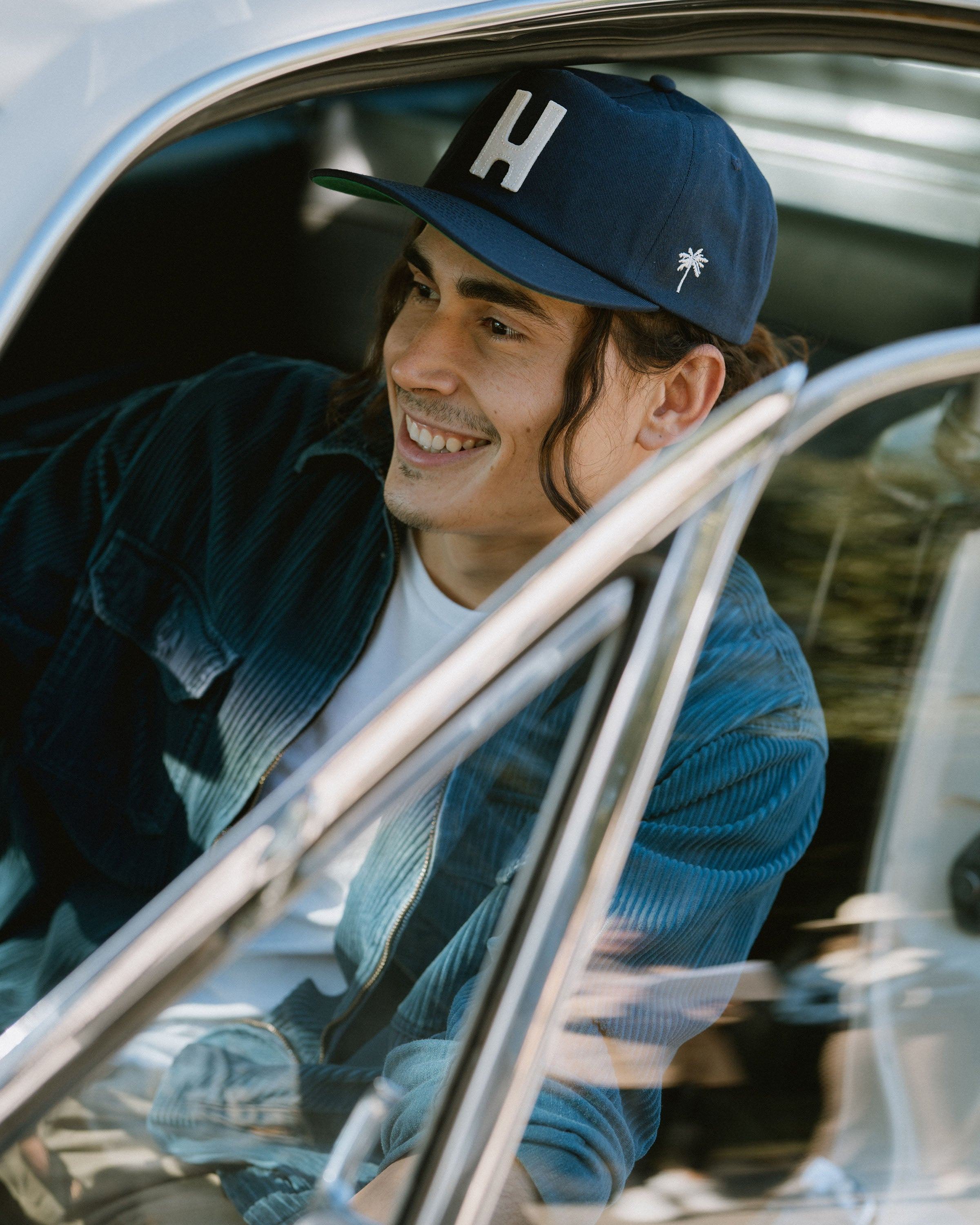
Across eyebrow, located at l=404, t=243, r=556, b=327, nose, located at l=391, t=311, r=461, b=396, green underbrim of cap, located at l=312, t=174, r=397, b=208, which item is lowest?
nose, located at l=391, t=311, r=461, b=396

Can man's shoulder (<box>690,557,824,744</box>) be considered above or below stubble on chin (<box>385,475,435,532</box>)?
below

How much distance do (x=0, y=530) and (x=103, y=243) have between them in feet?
3.85

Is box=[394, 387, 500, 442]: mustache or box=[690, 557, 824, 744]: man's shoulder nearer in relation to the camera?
box=[690, 557, 824, 744]: man's shoulder

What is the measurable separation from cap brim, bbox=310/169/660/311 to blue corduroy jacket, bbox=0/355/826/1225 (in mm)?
386

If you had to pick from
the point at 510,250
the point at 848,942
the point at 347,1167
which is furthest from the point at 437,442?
the point at 347,1167

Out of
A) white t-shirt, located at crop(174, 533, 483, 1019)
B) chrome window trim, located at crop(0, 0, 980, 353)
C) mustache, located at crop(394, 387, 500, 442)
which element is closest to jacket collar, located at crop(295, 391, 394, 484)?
mustache, located at crop(394, 387, 500, 442)

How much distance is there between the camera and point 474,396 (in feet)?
4.81

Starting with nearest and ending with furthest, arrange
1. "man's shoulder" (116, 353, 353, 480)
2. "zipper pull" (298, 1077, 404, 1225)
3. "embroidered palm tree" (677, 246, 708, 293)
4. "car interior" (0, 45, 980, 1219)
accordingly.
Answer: "zipper pull" (298, 1077, 404, 1225)
"car interior" (0, 45, 980, 1219)
"embroidered palm tree" (677, 246, 708, 293)
"man's shoulder" (116, 353, 353, 480)

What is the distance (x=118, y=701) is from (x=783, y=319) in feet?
3.91

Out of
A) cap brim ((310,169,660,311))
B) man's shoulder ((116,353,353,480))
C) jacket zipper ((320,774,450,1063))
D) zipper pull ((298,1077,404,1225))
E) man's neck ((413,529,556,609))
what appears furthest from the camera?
man's shoulder ((116,353,353,480))

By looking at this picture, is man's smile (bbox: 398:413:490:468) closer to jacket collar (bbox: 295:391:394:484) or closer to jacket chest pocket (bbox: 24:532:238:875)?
jacket collar (bbox: 295:391:394:484)

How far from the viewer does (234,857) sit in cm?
73

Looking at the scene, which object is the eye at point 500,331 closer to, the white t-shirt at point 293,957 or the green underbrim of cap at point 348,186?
the green underbrim of cap at point 348,186

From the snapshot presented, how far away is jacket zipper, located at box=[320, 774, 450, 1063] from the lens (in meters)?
0.85
